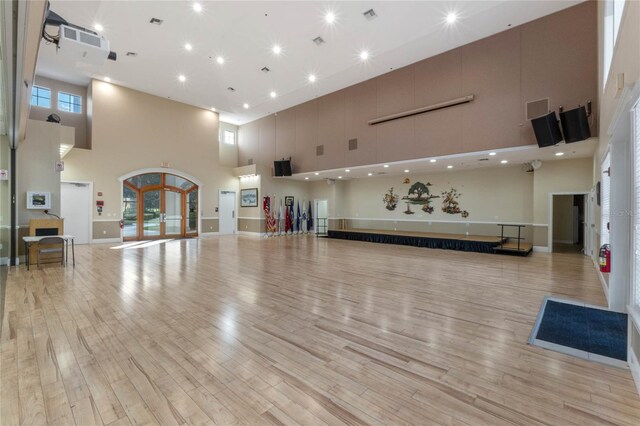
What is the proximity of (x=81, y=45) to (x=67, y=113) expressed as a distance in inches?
370

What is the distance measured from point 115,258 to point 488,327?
27.1 ft

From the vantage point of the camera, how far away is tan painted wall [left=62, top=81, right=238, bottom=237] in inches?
407

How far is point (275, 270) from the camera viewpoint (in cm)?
614

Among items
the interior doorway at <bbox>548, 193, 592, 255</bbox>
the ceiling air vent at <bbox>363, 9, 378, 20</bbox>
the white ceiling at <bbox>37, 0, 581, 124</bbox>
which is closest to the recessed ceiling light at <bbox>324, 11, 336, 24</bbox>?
the white ceiling at <bbox>37, 0, 581, 124</bbox>

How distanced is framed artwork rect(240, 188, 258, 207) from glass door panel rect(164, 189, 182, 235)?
2.83 meters

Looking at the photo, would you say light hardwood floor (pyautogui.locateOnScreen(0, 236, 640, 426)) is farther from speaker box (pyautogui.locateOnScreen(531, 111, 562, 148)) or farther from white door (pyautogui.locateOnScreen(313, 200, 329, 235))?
white door (pyautogui.locateOnScreen(313, 200, 329, 235))

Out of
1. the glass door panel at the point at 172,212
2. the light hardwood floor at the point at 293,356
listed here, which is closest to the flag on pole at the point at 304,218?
the glass door panel at the point at 172,212

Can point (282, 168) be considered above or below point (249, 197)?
above

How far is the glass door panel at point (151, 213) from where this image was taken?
460 inches

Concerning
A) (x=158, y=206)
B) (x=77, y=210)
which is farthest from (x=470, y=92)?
(x=77, y=210)

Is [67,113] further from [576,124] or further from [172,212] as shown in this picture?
[576,124]

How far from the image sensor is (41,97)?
10109mm

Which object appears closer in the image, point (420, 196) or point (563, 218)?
point (563, 218)

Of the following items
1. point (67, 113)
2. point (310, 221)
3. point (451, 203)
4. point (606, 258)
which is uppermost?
point (67, 113)
